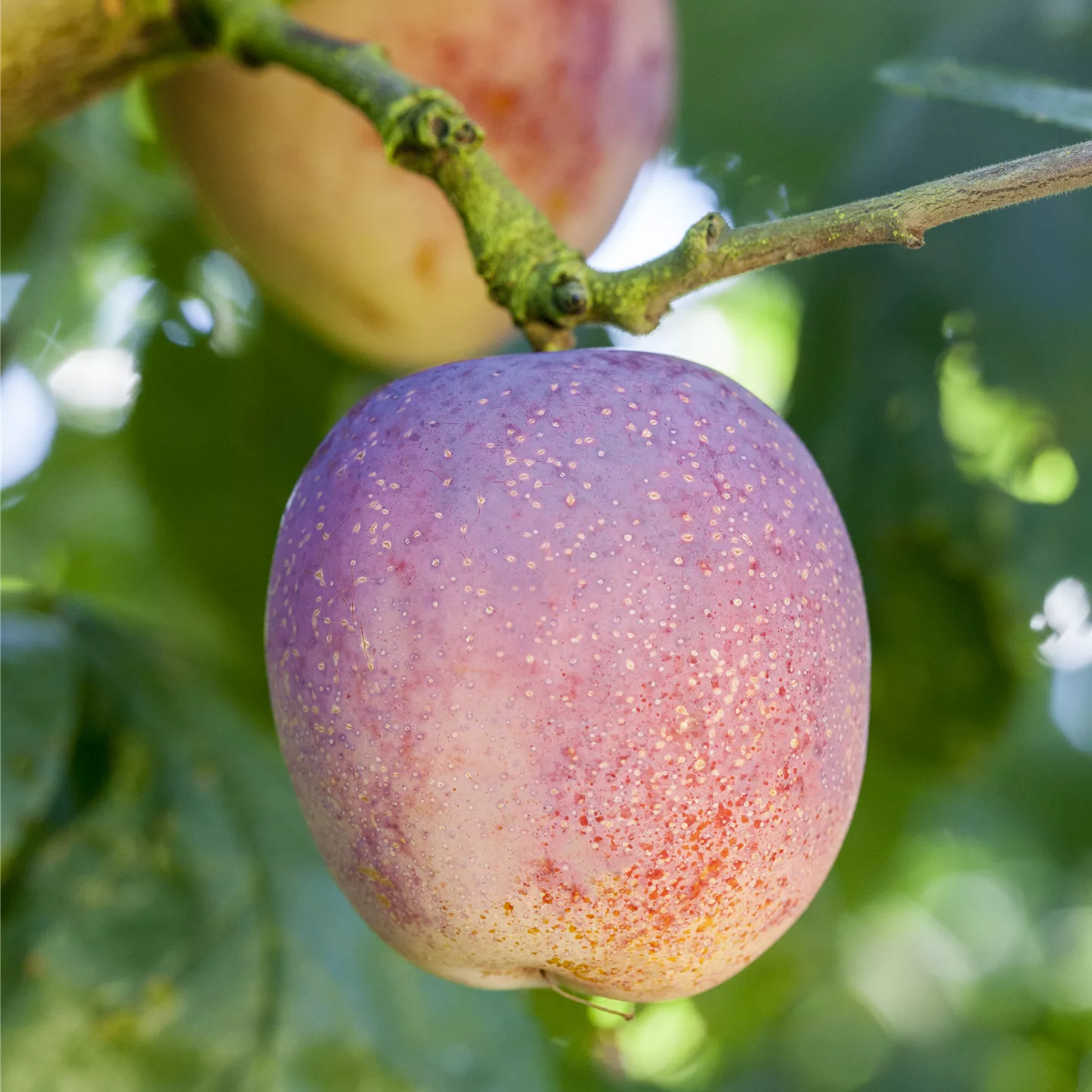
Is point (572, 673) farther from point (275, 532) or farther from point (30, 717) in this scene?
point (275, 532)

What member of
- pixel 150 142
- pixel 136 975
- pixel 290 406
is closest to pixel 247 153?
pixel 290 406

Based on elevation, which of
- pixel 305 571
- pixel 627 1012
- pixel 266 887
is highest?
pixel 305 571

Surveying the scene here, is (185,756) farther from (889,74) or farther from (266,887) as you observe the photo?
(889,74)

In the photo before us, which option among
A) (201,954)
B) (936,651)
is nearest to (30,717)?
(201,954)

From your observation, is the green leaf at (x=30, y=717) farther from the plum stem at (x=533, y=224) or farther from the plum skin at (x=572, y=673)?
the plum stem at (x=533, y=224)

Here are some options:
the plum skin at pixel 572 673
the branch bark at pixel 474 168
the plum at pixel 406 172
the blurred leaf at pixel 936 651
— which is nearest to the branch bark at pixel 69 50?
the branch bark at pixel 474 168

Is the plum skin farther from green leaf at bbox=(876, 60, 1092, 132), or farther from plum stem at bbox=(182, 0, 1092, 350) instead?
green leaf at bbox=(876, 60, 1092, 132)

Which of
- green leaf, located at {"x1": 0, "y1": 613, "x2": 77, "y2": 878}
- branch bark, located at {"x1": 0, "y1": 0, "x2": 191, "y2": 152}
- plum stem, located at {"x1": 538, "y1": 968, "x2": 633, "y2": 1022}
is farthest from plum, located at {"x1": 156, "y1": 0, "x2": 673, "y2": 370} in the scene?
plum stem, located at {"x1": 538, "y1": 968, "x2": 633, "y2": 1022}
